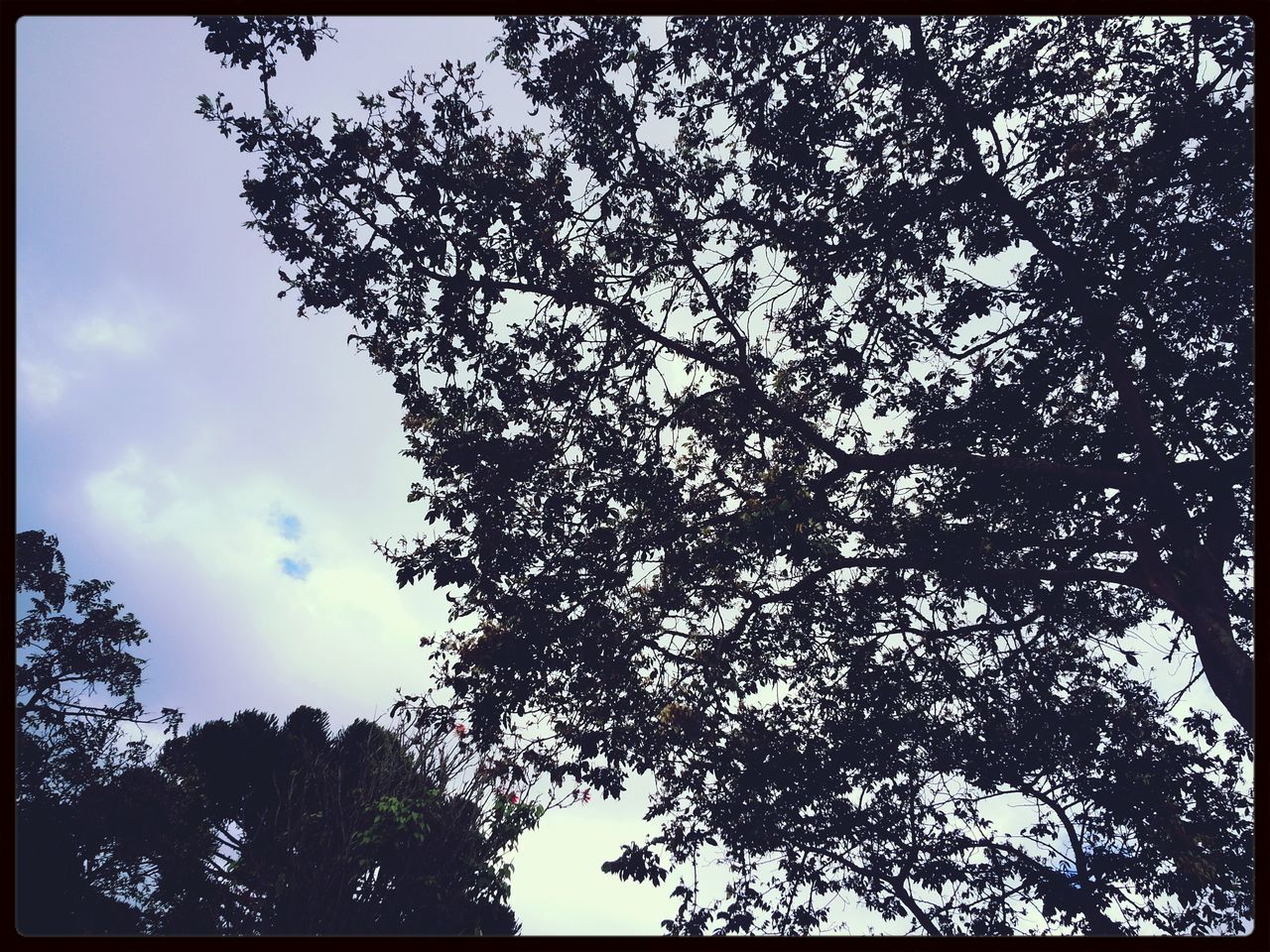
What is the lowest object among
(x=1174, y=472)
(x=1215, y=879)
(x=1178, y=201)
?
(x=1215, y=879)

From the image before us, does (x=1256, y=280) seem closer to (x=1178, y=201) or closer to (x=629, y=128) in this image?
(x=1178, y=201)

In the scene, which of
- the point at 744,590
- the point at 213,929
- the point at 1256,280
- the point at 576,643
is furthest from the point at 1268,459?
the point at 213,929

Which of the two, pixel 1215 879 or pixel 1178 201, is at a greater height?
pixel 1178 201

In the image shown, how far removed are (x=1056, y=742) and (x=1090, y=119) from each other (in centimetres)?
702

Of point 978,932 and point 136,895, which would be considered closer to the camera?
point 978,932

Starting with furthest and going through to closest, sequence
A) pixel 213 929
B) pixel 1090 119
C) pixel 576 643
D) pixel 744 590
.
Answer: pixel 213 929 → pixel 744 590 → pixel 576 643 → pixel 1090 119

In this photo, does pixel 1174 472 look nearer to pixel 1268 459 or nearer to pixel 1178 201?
pixel 1268 459

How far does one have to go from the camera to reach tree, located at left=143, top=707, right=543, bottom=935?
14.8 meters

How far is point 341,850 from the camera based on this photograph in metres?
15.1

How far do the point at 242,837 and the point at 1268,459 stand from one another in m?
21.5

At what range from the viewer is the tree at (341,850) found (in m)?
14.8

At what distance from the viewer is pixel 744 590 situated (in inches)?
319

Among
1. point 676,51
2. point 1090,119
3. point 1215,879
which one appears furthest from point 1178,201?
point 1215,879

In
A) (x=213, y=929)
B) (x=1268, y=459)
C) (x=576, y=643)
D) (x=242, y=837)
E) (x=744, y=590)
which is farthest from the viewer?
(x=242, y=837)
